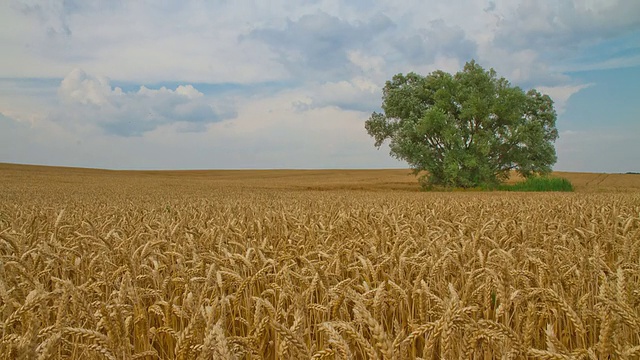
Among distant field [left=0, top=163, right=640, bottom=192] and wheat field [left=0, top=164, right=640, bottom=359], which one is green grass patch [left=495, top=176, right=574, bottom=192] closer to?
distant field [left=0, top=163, right=640, bottom=192]

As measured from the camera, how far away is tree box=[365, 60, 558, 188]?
118ft

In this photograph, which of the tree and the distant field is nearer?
the tree

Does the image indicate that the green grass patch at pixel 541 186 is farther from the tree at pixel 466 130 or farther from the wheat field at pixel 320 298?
the wheat field at pixel 320 298

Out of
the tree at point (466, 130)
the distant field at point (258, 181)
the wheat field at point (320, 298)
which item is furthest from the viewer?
the distant field at point (258, 181)

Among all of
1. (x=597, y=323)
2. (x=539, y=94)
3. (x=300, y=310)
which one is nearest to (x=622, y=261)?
(x=597, y=323)

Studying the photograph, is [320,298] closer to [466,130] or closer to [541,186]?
[466,130]

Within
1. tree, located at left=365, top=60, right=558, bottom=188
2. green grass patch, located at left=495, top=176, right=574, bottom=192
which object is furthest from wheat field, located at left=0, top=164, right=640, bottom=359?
green grass patch, located at left=495, top=176, right=574, bottom=192

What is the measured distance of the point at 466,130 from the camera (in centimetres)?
3800

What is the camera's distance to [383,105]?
41.8 meters

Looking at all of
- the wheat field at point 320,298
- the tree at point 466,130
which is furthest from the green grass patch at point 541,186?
the wheat field at point 320,298

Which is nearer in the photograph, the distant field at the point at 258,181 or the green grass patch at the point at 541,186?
the green grass patch at the point at 541,186

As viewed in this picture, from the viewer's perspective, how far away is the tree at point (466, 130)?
36.1 m

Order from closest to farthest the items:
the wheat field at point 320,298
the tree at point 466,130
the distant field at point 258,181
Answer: the wheat field at point 320,298 → the tree at point 466,130 → the distant field at point 258,181

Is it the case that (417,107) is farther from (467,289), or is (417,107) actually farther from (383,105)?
(467,289)
